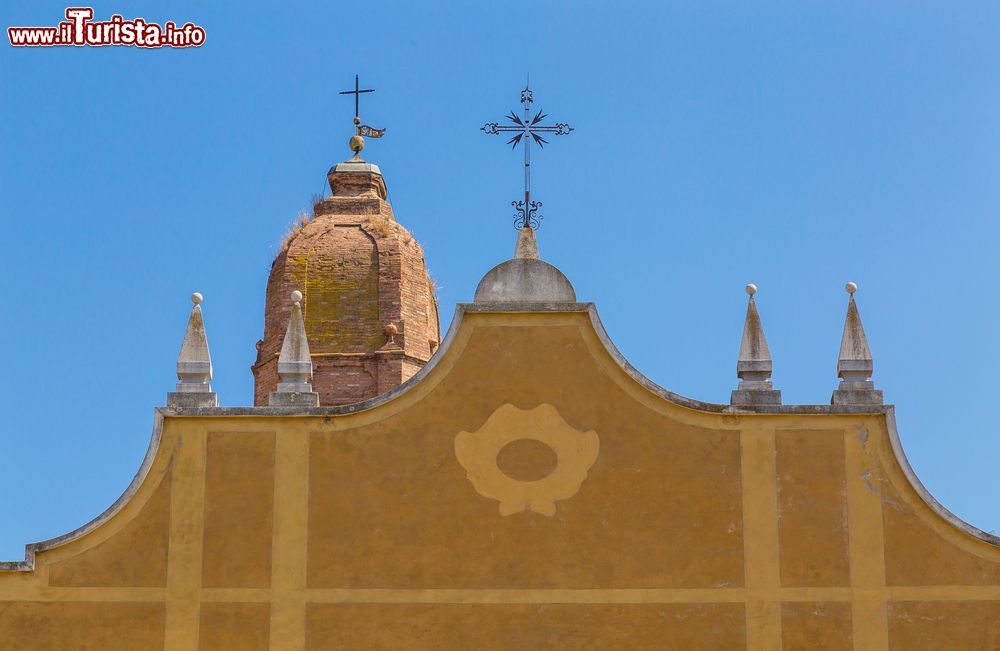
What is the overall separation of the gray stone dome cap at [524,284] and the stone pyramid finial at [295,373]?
1836mm

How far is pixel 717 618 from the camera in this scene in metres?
18.4

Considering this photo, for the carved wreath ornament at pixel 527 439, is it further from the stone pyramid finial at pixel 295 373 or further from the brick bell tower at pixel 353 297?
the brick bell tower at pixel 353 297

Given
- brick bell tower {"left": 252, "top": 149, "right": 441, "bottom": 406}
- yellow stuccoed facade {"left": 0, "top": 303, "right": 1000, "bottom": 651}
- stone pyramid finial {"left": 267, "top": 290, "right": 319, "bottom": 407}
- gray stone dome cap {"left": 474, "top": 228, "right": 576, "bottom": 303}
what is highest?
brick bell tower {"left": 252, "top": 149, "right": 441, "bottom": 406}

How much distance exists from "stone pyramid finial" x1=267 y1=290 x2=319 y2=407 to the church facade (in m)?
0.02

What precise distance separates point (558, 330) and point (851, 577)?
12.4ft

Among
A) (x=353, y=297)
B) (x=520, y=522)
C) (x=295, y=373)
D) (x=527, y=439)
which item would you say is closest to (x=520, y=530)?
(x=520, y=522)

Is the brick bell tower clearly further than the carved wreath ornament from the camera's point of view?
Yes

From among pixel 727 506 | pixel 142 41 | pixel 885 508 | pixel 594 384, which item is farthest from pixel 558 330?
pixel 142 41

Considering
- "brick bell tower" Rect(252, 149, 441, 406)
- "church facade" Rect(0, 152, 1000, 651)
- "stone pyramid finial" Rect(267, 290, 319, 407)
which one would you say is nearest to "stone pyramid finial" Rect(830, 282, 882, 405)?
"church facade" Rect(0, 152, 1000, 651)

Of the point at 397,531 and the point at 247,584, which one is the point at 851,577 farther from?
the point at 247,584

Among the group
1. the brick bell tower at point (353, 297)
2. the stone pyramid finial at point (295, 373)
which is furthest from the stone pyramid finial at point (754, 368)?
the brick bell tower at point (353, 297)

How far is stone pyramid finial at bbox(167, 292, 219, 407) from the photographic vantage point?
18.8m

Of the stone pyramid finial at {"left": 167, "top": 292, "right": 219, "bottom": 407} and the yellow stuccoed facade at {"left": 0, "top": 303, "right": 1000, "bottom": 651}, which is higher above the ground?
the stone pyramid finial at {"left": 167, "top": 292, "right": 219, "bottom": 407}

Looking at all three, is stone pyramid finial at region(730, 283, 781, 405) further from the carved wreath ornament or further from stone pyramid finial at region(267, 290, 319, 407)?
stone pyramid finial at region(267, 290, 319, 407)
